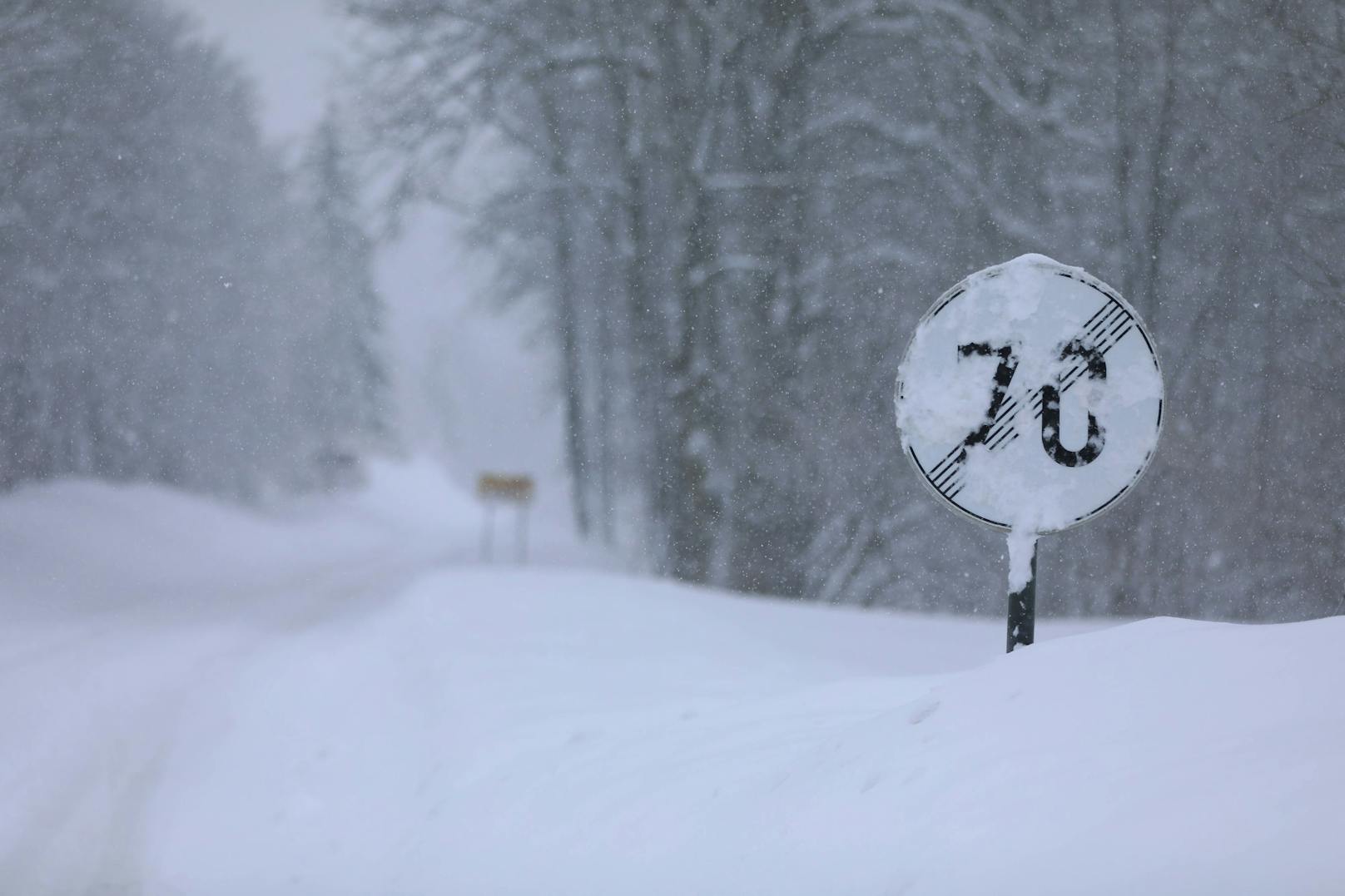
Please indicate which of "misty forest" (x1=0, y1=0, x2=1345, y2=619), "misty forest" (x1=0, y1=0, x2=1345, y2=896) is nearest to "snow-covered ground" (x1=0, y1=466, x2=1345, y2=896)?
"misty forest" (x1=0, y1=0, x2=1345, y2=896)

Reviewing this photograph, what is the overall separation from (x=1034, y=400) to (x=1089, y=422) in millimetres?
190

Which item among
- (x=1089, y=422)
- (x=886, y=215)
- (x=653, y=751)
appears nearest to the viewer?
(x=1089, y=422)

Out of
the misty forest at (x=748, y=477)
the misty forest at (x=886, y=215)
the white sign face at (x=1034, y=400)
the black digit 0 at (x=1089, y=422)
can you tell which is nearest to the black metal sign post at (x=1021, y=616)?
the misty forest at (x=748, y=477)

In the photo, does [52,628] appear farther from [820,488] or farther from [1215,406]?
[1215,406]

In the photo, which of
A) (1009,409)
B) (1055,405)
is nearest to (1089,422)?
(1055,405)

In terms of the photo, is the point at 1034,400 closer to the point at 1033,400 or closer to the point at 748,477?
the point at 1033,400

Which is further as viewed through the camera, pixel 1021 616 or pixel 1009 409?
pixel 1021 616

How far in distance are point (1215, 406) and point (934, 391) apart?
10.8 meters

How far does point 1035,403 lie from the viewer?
430 centimetres

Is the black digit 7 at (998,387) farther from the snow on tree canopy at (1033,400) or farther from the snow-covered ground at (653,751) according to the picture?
the snow-covered ground at (653,751)

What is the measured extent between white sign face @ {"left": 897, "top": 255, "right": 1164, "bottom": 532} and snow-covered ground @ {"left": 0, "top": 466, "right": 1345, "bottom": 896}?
1.84ft

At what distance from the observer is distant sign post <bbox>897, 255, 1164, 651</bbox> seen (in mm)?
4234

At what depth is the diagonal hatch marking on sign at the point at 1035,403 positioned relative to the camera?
4.24 m

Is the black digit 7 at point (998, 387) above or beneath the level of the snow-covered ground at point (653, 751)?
above
